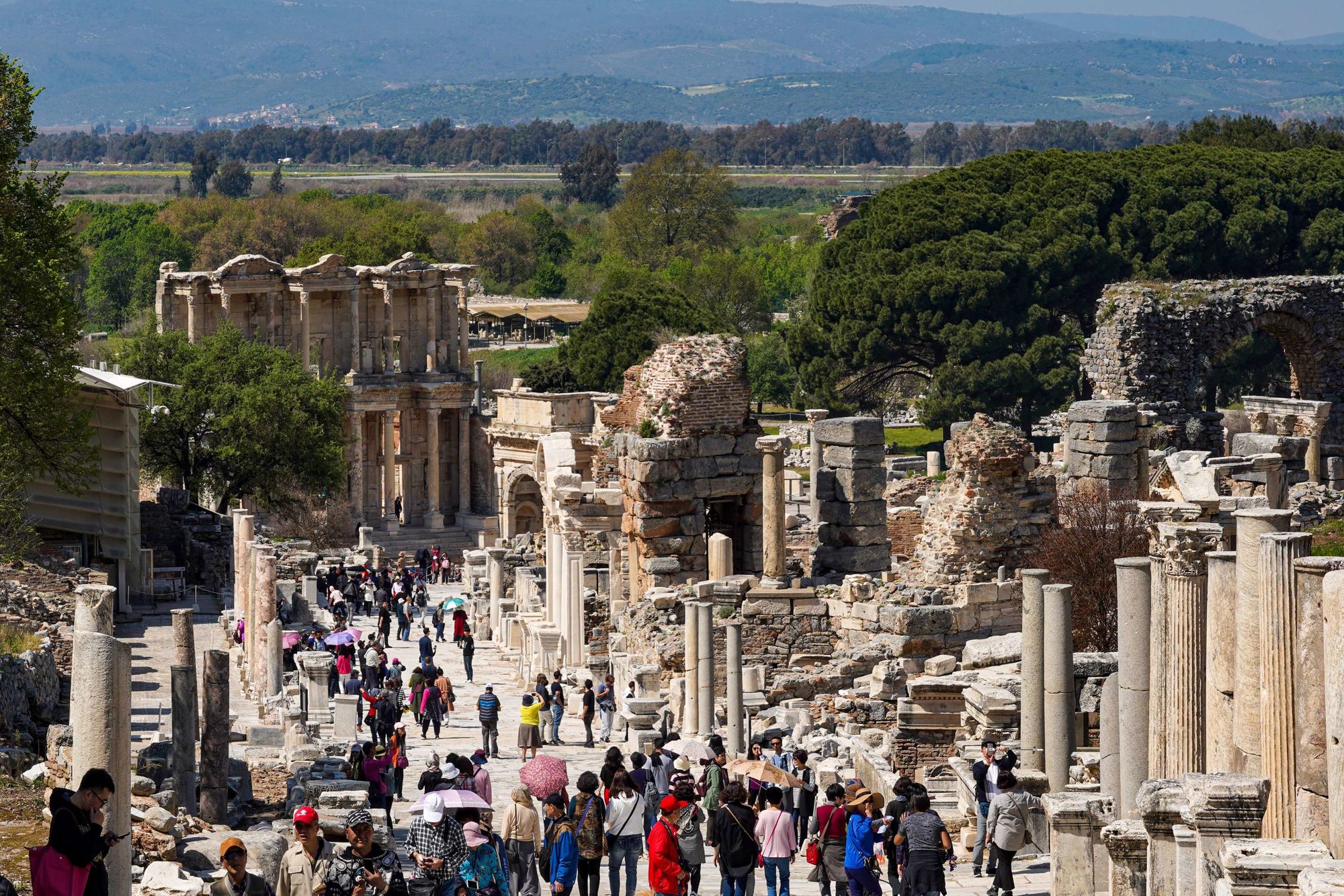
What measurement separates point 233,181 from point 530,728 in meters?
166

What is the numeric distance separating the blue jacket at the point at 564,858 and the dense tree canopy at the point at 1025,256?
51858 mm

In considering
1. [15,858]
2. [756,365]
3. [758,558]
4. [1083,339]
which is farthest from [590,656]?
[756,365]

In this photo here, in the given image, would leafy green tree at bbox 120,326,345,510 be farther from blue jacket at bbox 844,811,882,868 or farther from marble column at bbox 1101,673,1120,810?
blue jacket at bbox 844,811,882,868

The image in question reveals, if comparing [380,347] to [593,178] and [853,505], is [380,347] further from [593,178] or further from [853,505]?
[593,178]

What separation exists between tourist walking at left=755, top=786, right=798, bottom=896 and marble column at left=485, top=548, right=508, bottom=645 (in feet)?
82.8

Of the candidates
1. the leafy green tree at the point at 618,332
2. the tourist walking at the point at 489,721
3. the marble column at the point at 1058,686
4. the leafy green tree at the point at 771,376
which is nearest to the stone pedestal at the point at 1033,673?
the marble column at the point at 1058,686

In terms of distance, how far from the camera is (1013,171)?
76188mm

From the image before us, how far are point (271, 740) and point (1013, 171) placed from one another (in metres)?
53.8

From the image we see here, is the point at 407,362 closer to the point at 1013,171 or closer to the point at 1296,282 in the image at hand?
the point at 1013,171

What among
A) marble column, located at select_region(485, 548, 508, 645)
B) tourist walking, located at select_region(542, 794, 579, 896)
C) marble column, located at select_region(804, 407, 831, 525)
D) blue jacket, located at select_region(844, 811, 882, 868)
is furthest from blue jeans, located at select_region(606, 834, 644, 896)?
marble column, located at select_region(485, 548, 508, 645)

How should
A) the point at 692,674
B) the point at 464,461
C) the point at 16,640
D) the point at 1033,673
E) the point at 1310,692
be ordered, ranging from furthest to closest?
the point at 464,461 < the point at 16,640 < the point at 692,674 < the point at 1033,673 < the point at 1310,692

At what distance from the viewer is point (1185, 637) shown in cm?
1457

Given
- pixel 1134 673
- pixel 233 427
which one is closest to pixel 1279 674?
pixel 1134 673

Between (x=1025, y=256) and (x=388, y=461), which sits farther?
(x=388, y=461)
